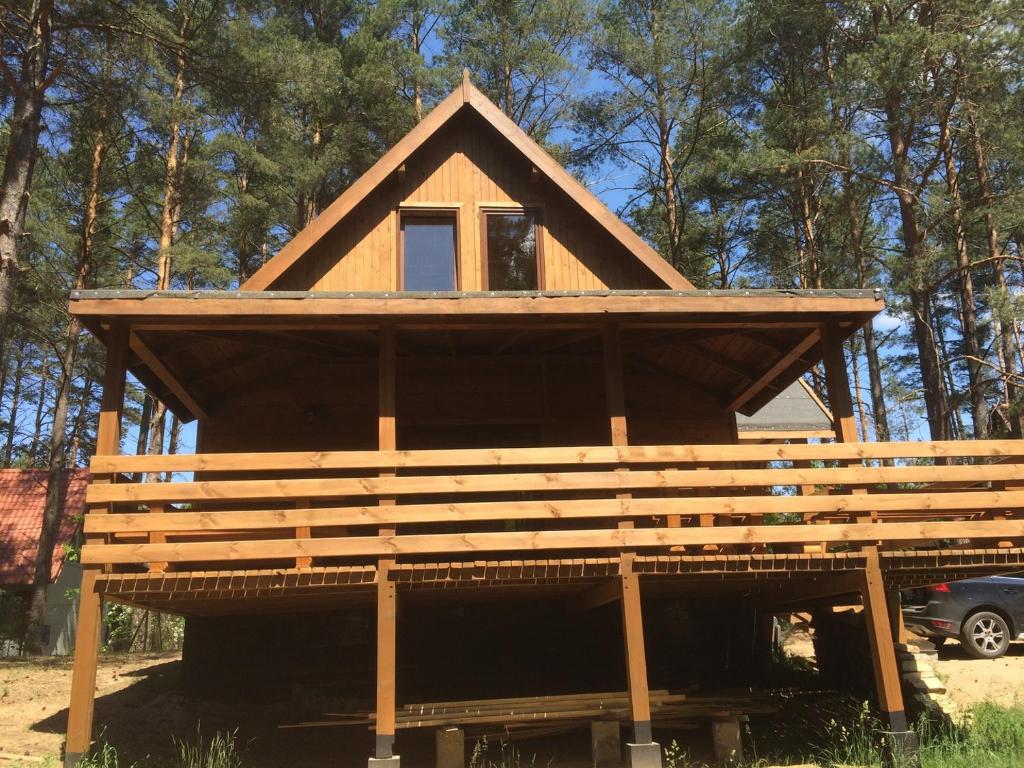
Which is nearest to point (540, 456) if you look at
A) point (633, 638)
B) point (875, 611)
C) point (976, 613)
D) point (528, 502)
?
point (528, 502)

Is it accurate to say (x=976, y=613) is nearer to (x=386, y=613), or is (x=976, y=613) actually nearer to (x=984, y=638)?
(x=984, y=638)

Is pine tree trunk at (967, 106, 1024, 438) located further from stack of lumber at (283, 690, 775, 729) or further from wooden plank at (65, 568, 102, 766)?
wooden plank at (65, 568, 102, 766)

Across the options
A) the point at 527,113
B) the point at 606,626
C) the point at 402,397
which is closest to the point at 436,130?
the point at 402,397

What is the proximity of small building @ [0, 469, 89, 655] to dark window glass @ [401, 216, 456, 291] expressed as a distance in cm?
1818

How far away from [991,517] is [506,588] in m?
5.95

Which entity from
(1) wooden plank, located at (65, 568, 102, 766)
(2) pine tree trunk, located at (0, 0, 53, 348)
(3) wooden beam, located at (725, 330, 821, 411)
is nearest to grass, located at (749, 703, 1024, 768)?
(3) wooden beam, located at (725, 330, 821, 411)

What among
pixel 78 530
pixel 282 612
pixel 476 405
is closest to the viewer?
pixel 282 612

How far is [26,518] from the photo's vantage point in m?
28.6

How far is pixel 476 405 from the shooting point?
41.2ft

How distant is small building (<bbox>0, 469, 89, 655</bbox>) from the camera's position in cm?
2597

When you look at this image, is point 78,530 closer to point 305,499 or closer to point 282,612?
point 282,612

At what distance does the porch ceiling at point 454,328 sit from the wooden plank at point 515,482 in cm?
183

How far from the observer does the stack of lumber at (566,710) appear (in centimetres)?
922

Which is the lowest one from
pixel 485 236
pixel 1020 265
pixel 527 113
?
pixel 485 236
